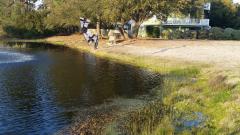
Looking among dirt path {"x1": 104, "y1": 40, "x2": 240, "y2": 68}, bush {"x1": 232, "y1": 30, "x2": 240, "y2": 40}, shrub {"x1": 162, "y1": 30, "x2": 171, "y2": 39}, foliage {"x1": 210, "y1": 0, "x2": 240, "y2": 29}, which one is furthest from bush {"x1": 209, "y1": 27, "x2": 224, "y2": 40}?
dirt path {"x1": 104, "y1": 40, "x2": 240, "y2": 68}

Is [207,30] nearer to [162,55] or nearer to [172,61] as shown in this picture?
[162,55]

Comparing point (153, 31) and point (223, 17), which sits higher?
point (223, 17)

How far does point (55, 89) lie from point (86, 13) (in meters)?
49.9

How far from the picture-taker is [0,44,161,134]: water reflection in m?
20.2

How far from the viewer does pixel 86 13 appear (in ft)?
254

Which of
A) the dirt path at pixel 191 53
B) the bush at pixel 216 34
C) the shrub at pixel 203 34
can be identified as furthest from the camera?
the shrub at pixel 203 34

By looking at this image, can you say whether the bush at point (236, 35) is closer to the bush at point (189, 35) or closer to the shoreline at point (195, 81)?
the bush at point (189, 35)

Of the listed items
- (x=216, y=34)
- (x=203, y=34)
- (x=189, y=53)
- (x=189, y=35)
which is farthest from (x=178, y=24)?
(x=189, y=53)

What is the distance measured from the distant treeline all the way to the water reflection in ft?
81.2

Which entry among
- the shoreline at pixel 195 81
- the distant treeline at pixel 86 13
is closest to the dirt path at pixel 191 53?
the shoreline at pixel 195 81

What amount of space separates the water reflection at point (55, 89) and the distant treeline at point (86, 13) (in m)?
24.8

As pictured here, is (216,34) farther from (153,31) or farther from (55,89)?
(55,89)

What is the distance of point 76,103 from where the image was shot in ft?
79.2

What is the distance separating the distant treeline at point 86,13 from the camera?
225ft
